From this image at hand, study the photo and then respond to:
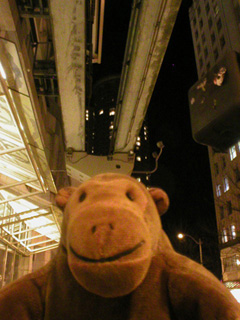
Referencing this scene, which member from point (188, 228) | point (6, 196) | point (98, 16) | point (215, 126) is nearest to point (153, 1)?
point (215, 126)

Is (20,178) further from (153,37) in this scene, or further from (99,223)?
(99,223)

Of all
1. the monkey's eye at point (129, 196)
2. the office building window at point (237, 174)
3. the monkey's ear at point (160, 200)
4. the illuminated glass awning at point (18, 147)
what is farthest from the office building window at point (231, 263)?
the monkey's eye at point (129, 196)

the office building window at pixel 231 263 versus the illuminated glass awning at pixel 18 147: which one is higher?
the office building window at pixel 231 263

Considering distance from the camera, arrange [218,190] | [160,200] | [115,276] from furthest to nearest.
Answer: [218,190], [160,200], [115,276]

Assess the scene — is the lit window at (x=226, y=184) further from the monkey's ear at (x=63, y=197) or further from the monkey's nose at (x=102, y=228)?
the monkey's nose at (x=102, y=228)

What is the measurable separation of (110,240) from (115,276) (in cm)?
15

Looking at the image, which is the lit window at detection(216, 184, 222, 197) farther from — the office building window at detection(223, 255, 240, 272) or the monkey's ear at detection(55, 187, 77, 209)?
the monkey's ear at detection(55, 187, 77, 209)

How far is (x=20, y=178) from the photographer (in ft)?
28.2

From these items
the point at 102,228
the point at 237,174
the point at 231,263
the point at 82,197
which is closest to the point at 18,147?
the point at 82,197

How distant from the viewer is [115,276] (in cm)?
120

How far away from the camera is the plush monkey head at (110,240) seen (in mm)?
1212

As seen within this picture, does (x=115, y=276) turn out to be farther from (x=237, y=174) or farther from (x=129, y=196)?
(x=237, y=174)

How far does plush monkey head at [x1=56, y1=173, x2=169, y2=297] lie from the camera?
121 centimetres

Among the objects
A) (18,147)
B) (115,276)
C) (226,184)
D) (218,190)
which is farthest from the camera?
(218,190)
